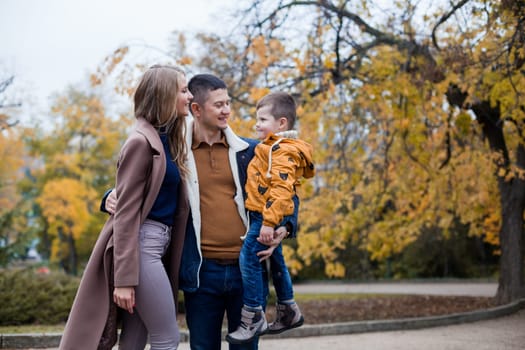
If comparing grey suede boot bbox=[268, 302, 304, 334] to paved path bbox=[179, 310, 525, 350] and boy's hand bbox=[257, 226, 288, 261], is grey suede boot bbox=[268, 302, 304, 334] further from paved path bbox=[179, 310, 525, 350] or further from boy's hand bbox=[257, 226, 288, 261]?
paved path bbox=[179, 310, 525, 350]

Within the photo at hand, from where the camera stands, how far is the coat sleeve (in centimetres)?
273

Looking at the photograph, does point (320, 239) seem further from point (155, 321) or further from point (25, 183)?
point (25, 183)

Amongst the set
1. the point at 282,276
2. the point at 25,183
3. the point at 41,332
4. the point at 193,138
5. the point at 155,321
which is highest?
the point at 25,183

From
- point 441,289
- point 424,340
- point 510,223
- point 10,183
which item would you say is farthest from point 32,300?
point 10,183

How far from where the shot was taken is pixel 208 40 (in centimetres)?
976

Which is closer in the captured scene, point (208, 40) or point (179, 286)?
point (179, 286)

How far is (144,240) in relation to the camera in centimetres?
285

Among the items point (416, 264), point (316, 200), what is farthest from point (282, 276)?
point (416, 264)

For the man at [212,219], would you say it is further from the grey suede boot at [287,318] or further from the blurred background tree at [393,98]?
the blurred background tree at [393,98]

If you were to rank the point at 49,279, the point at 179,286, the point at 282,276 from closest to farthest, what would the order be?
the point at 179,286 → the point at 282,276 → the point at 49,279

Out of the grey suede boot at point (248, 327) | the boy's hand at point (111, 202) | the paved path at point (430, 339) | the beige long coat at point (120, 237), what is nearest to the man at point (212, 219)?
the grey suede boot at point (248, 327)

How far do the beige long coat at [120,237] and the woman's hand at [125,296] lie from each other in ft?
0.17

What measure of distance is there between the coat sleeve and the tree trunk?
32.6ft

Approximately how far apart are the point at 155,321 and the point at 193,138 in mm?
993
